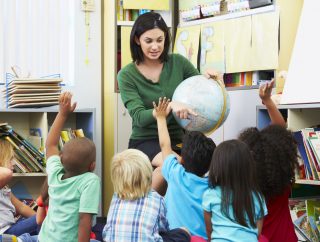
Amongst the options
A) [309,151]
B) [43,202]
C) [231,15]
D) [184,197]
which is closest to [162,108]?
[184,197]

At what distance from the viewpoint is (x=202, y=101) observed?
3146 millimetres

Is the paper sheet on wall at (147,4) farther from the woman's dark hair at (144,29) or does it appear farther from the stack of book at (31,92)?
the woman's dark hair at (144,29)

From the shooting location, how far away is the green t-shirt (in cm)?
259

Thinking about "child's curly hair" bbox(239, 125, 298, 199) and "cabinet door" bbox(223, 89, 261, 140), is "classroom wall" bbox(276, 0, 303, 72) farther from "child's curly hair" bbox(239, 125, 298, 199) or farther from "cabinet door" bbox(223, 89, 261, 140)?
"child's curly hair" bbox(239, 125, 298, 199)

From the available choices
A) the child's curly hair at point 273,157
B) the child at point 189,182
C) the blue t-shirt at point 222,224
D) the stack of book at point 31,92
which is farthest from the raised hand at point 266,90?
the stack of book at point 31,92

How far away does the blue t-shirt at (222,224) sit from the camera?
2400mm

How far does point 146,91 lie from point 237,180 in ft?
3.73

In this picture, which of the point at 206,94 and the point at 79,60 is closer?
the point at 206,94

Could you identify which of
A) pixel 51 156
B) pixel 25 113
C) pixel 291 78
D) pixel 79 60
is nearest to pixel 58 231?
pixel 51 156

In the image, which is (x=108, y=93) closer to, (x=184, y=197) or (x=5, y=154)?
(x=5, y=154)

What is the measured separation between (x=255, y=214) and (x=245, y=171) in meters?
→ 0.19

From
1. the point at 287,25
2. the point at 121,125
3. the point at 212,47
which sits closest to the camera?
the point at 287,25

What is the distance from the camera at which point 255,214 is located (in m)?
2.44

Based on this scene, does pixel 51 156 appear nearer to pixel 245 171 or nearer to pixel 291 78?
pixel 245 171
